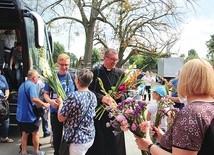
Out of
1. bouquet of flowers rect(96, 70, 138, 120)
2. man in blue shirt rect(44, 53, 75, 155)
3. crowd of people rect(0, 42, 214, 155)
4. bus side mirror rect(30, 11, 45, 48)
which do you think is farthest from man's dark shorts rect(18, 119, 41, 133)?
bouquet of flowers rect(96, 70, 138, 120)

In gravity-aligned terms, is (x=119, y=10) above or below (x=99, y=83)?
above

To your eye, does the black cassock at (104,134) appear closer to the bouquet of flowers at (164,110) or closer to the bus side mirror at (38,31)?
the bouquet of flowers at (164,110)

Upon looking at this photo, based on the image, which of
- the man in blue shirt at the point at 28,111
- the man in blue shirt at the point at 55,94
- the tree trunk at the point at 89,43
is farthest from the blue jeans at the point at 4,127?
the tree trunk at the point at 89,43

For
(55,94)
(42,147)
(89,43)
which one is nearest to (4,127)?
(42,147)

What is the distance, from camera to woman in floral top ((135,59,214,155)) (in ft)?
6.81

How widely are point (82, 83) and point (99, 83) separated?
58cm

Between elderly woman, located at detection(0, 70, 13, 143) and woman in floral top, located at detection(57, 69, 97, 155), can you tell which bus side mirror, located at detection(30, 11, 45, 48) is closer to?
elderly woman, located at detection(0, 70, 13, 143)

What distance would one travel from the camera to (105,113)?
5211mm

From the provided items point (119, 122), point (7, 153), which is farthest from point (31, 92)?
point (119, 122)

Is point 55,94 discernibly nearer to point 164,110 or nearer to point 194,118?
point 164,110

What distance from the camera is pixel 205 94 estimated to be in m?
2.26

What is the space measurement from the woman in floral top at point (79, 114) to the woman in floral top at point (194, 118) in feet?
6.78

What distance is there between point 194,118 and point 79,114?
8.14 ft

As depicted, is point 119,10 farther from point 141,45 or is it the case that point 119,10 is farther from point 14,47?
point 14,47
